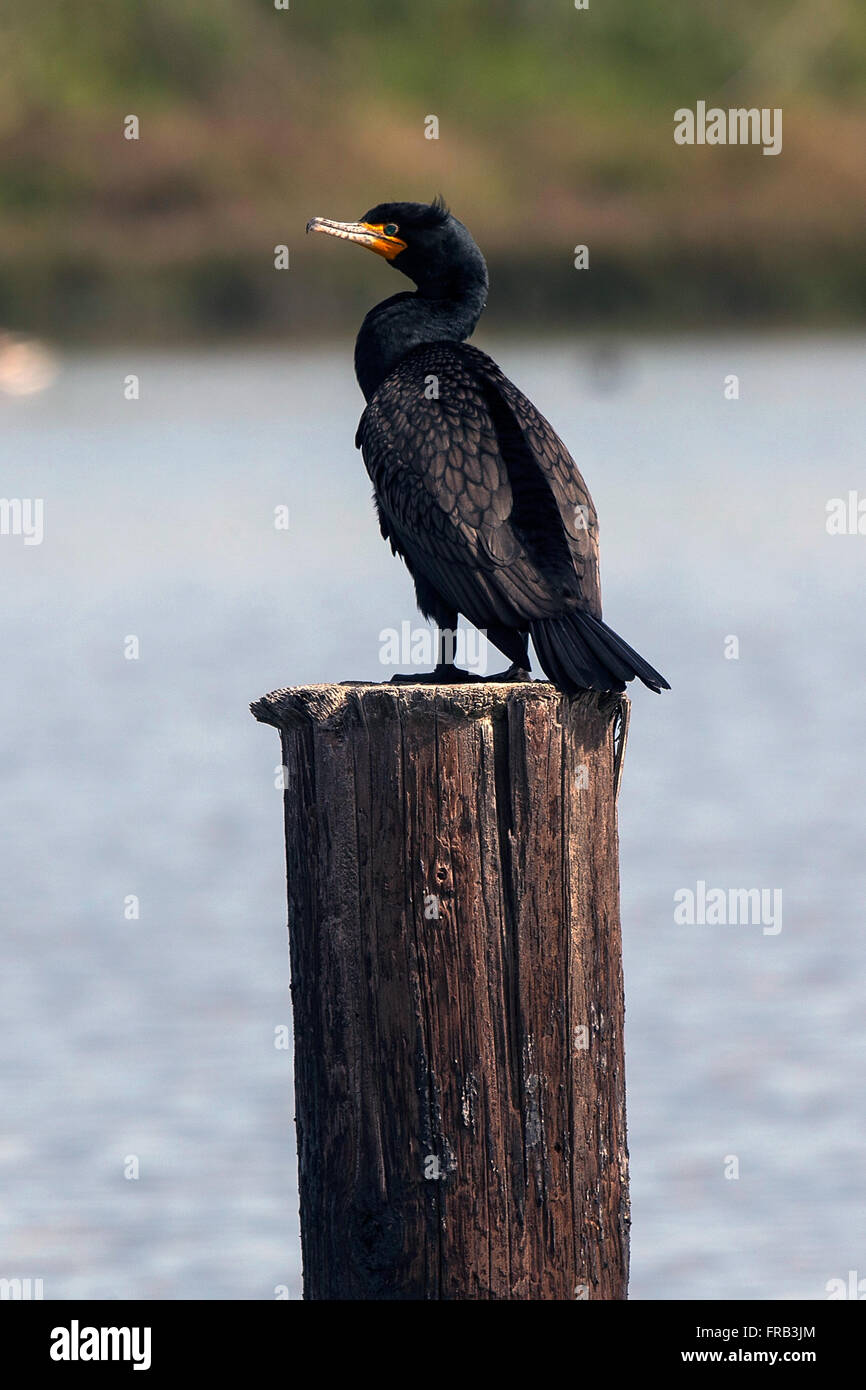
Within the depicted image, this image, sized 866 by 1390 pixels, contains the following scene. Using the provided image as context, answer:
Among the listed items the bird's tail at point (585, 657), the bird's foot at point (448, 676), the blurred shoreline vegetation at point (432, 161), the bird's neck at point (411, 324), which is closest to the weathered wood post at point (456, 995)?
the bird's tail at point (585, 657)

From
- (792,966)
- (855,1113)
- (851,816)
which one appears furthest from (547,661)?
(851,816)

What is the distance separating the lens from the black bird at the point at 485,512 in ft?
14.5

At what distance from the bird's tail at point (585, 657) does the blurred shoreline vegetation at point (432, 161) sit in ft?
73.1

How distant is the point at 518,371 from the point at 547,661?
2010cm

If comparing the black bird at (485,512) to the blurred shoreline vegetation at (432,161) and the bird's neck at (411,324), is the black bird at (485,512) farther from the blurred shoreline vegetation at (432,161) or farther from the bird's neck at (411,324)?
the blurred shoreline vegetation at (432,161)

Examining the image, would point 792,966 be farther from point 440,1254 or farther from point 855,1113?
point 440,1254

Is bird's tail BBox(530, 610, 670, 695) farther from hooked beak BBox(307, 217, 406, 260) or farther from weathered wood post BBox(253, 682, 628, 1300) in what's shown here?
hooked beak BBox(307, 217, 406, 260)

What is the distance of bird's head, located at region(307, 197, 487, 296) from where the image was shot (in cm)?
540

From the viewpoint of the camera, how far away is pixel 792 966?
7.54 metres

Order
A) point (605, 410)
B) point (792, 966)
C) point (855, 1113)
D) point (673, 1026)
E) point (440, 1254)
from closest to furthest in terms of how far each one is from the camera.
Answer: point (440, 1254), point (855, 1113), point (673, 1026), point (792, 966), point (605, 410)

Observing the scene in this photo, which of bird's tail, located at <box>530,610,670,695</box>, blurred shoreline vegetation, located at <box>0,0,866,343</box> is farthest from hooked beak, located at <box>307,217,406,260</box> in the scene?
blurred shoreline vegetation, located at <box>0,0,866,343</box>
